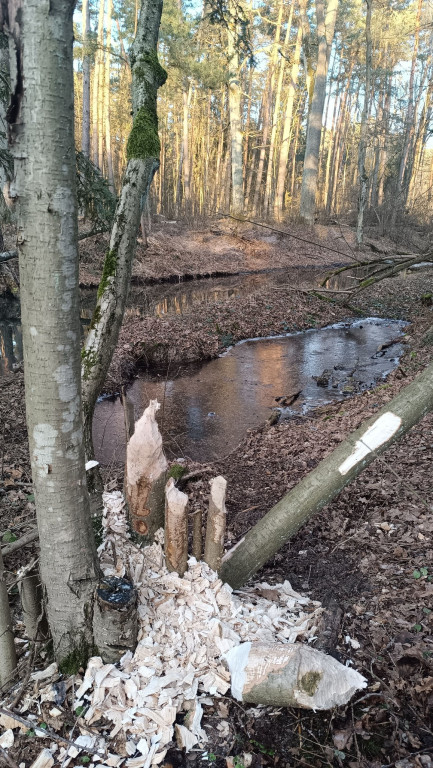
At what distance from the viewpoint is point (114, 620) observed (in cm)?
221

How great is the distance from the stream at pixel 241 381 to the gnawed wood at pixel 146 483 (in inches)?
131

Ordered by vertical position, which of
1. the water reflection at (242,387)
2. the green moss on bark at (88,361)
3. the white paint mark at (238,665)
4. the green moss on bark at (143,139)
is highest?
the green moss on bark at (143,139)

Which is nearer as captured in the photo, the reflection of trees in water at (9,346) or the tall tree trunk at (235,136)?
the reflection of trees in water at (9,346)

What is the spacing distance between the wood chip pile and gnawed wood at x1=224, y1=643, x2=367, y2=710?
0.13m

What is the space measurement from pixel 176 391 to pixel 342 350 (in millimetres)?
4913

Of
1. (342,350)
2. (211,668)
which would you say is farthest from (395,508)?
(342,350)

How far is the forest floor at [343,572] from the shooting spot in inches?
79.9

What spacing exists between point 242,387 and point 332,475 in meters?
6.64

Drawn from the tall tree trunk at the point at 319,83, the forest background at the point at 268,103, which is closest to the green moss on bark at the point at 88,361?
the forest background at the point at 268,103

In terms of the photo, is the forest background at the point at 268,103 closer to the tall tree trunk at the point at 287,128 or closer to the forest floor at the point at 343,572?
the tall tree trunk at the point at 287,128

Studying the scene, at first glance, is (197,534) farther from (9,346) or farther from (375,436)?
(9,346)

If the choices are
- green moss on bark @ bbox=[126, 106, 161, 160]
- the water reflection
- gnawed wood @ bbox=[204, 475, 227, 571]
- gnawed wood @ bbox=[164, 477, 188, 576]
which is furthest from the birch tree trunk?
the water reflection


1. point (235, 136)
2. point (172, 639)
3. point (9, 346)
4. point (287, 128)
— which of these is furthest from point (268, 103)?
point (172, 639)

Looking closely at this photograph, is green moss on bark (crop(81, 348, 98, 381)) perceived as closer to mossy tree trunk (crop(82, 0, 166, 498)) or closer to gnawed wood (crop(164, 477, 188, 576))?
mossy tree trunk (crop(82, 0, 166, 498))
